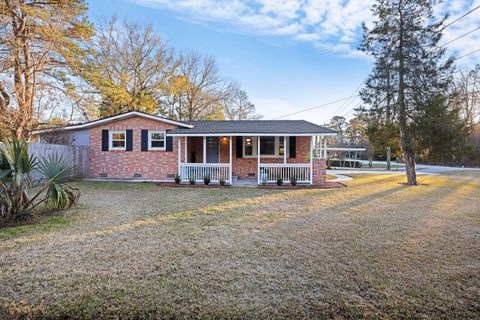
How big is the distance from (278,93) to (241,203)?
2229 centimetres

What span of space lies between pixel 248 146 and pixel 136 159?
20.3 ft

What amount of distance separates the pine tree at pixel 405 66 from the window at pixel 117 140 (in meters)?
13.5

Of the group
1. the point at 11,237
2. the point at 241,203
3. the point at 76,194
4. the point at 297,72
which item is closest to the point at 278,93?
the point at 297,72

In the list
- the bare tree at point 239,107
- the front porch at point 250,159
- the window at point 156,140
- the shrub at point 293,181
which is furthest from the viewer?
the bare tree at point 239,107

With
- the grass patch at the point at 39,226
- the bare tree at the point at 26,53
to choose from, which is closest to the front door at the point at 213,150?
the grass patch at the point at 39,226

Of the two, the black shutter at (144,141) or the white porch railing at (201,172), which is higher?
the black shutter at (144,141)

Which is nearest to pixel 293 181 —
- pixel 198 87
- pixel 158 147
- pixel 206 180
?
pixel 206 180

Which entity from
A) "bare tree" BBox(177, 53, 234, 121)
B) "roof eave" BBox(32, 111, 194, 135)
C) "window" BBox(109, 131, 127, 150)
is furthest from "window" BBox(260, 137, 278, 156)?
"bare tree" BBox(177, 53, 234, 121)

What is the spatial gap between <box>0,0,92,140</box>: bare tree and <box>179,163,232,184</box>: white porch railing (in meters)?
8.90

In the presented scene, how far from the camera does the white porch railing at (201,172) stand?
39.4ft

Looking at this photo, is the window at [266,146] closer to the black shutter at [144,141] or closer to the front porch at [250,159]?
the front porch at [250,159]

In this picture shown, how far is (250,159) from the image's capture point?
44.0ft

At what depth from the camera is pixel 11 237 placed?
170 inches

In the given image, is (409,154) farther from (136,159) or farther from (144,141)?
(136,159)
